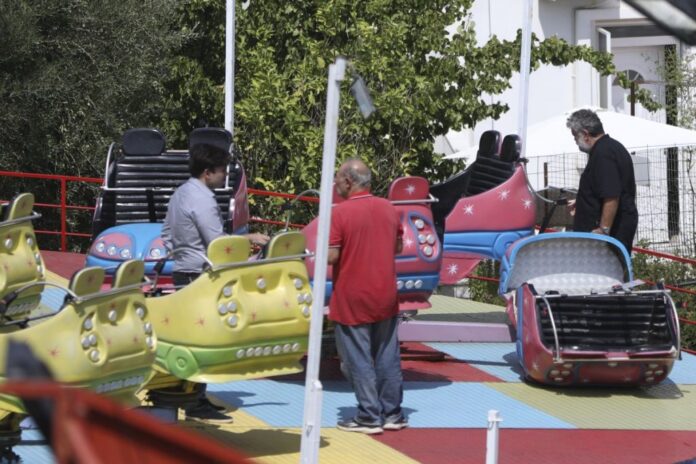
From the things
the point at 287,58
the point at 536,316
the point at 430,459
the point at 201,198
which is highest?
the point at 287,58

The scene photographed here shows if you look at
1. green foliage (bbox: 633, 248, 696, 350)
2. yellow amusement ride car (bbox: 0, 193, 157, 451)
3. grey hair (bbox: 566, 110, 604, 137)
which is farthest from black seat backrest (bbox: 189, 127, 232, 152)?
green foliage (bbox: 633, 248, 696, 350)

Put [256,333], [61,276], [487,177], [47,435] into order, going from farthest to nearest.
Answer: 1. [61,276]
2. [487,177]
3. [256,333]
4. [47,435]

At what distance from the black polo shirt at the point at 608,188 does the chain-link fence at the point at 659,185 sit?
10.4 metres

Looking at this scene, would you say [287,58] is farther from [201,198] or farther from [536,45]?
[201,198]

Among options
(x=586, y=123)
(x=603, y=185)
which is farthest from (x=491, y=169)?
(x=603, y=185)

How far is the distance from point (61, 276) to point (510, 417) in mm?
5956

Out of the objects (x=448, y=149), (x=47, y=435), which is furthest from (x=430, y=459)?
(x=448, y=149)

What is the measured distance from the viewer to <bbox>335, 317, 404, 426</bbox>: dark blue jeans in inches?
344

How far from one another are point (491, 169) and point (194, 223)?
17.0 feet

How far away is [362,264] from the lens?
8695 mm

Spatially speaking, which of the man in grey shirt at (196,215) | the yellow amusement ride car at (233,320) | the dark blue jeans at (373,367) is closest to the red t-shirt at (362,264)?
the dark blue jeans at (373,367)

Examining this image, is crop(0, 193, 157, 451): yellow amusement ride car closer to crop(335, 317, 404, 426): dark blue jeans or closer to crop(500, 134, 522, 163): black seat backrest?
crop(335, 317, 404, 426): dark blue jeans

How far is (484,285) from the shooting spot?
18922 mm

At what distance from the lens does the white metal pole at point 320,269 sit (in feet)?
20.7
